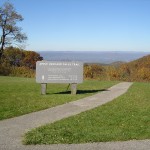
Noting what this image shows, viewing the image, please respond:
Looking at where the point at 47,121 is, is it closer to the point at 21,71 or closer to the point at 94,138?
the point at 94,138

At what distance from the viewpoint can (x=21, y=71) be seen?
35.2 m

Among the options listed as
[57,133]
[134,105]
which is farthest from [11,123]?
[134,105]

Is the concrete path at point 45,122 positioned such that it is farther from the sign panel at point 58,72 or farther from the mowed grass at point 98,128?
the sign panel at point 58,72

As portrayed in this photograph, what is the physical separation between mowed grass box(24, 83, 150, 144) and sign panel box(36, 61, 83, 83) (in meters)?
4.84

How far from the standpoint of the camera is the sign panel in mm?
16047

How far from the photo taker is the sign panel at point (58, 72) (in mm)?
16047

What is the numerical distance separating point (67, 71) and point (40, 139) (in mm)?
9076

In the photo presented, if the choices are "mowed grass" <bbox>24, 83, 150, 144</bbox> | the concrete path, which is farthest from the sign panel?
"mowed grass" <bbox>24, 83, 150, 144</bbox>

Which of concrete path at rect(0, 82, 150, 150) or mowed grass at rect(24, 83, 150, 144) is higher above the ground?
mowed grass at rect(24, 83, 150, 144)

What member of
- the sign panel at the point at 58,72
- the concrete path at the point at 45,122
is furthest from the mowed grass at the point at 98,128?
the sign panel at the point at 58,72

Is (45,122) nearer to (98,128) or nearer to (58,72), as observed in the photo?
(98,128)

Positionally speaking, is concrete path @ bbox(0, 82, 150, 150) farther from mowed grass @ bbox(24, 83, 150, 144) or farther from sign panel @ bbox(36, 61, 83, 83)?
sign panel @ bbox(36, 61, 83, 83)

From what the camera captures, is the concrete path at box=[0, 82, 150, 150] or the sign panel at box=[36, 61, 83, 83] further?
the sign panel at box=[36, 61, 83, 83]

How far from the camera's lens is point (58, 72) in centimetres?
1625
